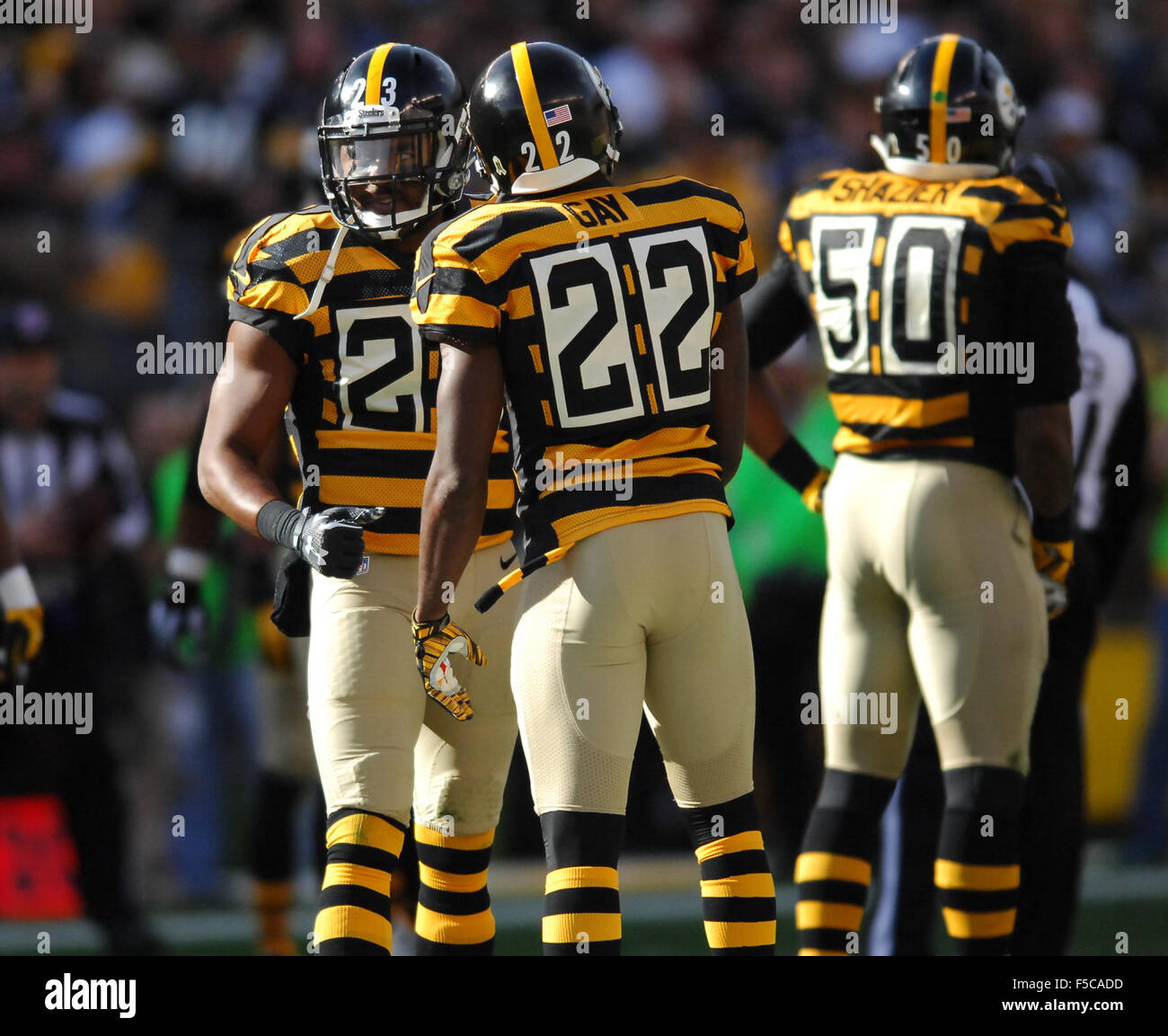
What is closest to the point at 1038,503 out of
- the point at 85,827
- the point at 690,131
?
the point at 85,827

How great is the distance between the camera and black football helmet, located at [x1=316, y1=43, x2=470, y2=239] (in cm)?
360

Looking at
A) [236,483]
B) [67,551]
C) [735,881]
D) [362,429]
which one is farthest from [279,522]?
[67,551]

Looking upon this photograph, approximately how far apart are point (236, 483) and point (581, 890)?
105cm

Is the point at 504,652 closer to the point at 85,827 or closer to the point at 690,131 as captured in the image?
the point at 85,827

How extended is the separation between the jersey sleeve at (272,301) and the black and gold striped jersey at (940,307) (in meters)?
1.31

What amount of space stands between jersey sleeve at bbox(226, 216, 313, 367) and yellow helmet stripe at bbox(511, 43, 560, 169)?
57 centimetres

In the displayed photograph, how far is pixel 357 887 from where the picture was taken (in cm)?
346

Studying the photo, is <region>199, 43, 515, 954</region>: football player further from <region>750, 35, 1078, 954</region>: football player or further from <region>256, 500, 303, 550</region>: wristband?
<region>750, 35, 1078, 954</region>: football player

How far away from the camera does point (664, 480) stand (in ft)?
10.8

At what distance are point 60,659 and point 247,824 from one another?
4.28 ft

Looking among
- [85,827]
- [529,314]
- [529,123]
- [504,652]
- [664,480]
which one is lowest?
[85,827]

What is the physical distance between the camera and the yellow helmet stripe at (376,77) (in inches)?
142

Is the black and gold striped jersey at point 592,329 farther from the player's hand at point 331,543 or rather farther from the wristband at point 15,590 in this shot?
the wristband at point 15,590

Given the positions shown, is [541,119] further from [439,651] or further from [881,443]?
[881,443]
